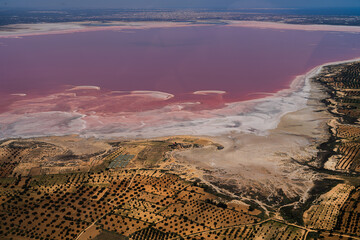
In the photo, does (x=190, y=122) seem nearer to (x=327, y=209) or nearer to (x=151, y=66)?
(x=327, y=209)

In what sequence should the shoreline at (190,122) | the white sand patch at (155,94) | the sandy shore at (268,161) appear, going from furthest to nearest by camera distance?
the white sand patch at (155,94)
the shoreline at (190,122)
the sandy shore at (268,161)

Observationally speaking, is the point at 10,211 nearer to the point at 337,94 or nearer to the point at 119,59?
the point at 337,94

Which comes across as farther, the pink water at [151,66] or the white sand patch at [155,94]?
the white sand patch at [155,94]

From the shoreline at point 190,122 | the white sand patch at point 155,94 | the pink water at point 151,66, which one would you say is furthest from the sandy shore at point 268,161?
the white sand patch at point 155,94

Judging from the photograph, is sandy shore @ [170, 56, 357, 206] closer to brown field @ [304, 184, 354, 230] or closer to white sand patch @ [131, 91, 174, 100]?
brown field @ [304, 184, 354, 230]

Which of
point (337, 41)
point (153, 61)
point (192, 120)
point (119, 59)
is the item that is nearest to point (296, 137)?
point (192, 120)

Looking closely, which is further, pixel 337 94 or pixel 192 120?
pixel 337 94

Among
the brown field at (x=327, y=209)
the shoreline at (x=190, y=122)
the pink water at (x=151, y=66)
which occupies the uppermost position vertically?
the pink water at (x=151, y=66)

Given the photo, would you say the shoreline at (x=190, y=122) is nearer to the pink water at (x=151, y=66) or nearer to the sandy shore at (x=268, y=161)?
the sandy shore at (x=268, y=161)
